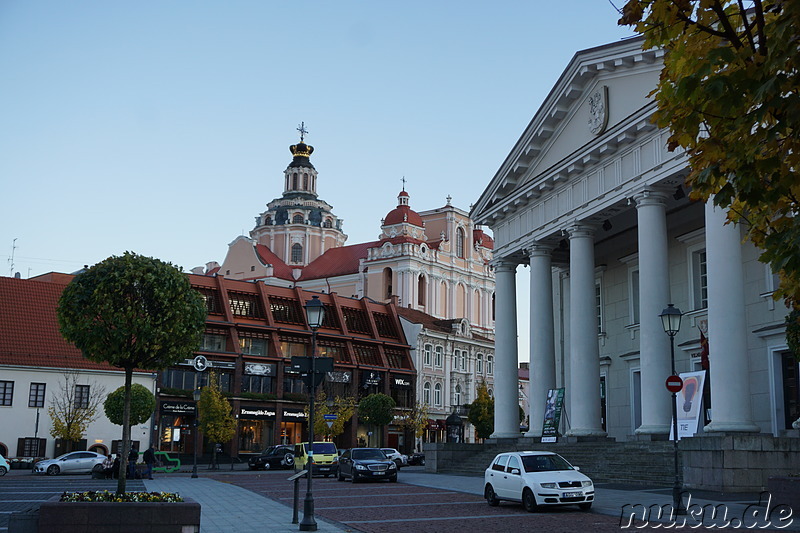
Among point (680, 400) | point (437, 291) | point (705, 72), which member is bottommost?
point (680, 400)

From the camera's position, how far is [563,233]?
120 feet

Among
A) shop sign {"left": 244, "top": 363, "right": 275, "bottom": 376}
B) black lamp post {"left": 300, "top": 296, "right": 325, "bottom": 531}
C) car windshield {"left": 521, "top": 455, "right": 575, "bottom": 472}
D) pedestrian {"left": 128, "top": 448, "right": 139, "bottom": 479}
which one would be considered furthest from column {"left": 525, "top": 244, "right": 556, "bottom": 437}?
shop sign {"left": 244, "top": 363, "right": 275, "bottom": 376}

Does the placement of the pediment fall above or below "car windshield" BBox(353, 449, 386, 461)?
above

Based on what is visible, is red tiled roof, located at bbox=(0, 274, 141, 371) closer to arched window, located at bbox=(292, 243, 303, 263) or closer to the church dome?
the church dome

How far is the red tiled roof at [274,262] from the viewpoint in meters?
125

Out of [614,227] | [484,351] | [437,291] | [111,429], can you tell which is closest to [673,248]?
[614,227]

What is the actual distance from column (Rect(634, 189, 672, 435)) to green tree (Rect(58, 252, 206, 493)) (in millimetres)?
16359

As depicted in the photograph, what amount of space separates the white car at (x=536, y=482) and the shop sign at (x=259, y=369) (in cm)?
5173

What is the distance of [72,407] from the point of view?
6072 cm

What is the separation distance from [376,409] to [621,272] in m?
38.3

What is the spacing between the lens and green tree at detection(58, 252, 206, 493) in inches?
742

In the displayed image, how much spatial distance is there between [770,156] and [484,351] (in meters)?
91.0

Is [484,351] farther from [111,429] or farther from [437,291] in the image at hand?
[111,429]

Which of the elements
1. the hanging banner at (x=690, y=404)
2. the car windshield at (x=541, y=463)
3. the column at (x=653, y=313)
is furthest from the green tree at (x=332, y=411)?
the car windshield at (x=541, y=463)
